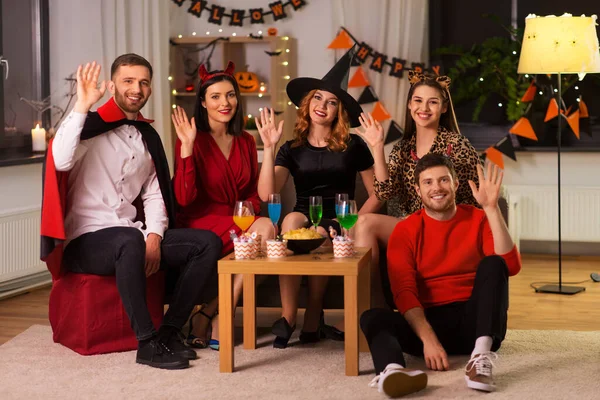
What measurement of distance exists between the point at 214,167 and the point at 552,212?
2.92m

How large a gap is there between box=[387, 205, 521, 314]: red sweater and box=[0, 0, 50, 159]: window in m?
2.86

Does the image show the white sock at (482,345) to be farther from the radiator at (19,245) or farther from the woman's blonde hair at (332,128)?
the radiator at (19,245)

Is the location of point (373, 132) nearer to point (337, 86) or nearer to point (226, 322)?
point (337, 86)

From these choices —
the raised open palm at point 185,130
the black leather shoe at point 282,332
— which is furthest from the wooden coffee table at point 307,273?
the raised open palm at point 185,130

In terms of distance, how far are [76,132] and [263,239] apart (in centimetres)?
87

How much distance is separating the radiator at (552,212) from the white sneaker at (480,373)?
2.86 metres

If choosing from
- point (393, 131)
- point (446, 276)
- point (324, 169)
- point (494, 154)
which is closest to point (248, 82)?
point (393, 131)

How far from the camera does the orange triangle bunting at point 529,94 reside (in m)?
6.07

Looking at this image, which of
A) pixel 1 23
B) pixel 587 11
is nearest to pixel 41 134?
pixel 1 23

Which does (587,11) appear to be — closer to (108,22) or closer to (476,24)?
(476,24)

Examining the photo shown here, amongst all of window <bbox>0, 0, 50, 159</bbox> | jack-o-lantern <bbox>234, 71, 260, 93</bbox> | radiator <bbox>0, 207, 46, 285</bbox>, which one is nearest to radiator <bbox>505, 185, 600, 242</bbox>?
jack-o-lantern <bbox>234, 71, 260, 93</bbox>

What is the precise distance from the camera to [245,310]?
3746 millimetres

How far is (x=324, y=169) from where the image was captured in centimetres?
411

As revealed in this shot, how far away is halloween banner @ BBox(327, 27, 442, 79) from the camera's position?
20.5 ft
